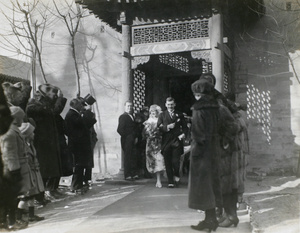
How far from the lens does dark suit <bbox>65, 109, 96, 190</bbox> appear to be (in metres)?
6.64

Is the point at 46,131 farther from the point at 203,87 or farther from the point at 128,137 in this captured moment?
the point at 203,87

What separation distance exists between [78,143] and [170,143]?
174 cm

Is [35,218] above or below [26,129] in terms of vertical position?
below

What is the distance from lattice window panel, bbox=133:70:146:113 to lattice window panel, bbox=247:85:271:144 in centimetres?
266

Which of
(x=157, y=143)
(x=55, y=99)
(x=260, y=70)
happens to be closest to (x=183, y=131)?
(x=157, y=143)

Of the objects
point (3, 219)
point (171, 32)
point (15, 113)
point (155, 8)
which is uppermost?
point (155, 8)

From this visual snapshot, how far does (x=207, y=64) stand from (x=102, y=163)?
424cm

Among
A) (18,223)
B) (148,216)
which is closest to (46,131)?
(18,223)

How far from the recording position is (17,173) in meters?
4.04

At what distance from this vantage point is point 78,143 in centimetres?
670

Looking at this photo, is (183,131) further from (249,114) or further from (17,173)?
(17,173)

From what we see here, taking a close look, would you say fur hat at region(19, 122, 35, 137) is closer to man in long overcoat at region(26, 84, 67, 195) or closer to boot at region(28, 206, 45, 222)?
man in long overcoat at region(26, 84, 67, 195)

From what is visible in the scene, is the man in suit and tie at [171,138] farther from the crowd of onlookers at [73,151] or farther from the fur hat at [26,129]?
the fur hat at [26,129]

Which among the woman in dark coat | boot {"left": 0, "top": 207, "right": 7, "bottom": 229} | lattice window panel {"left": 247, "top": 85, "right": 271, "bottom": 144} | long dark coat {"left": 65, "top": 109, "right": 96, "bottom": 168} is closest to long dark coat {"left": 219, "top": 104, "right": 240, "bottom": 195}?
the woman in dark coat
